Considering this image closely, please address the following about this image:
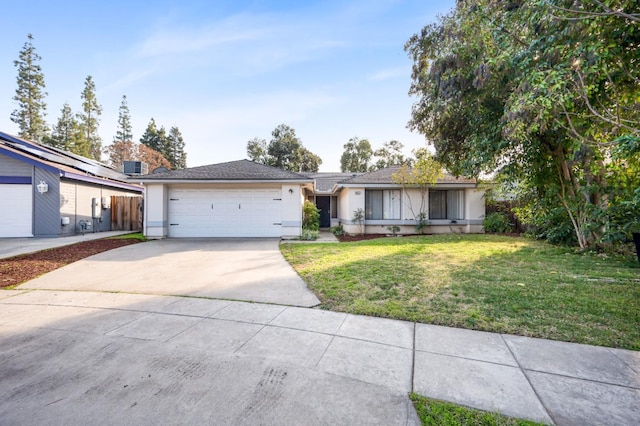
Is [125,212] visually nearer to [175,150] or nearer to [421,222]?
[421,222]

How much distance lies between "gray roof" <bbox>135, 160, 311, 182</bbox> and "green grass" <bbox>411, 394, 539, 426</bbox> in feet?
32.6

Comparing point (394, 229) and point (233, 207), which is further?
point (394, 229)

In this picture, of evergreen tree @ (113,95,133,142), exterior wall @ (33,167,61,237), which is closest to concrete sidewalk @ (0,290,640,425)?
exterior wall @ (33,167,61,237)

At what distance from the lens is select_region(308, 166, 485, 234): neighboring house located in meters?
13.7

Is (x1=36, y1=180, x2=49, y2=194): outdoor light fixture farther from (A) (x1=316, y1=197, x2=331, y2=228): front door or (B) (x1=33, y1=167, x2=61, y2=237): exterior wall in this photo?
(A) (x1=316, y1=197, x2=331, y2=228): front door

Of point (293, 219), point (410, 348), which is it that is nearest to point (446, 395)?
point (410, 348)

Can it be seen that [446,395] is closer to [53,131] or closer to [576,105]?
[576,105]

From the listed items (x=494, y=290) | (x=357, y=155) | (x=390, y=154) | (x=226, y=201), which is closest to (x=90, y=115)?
(x=357, y=155)

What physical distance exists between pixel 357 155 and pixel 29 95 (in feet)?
112

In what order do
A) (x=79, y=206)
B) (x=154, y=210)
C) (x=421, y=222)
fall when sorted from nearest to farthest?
(x=154, y=210) < (x=79, y=206) < (x=421, y=222)

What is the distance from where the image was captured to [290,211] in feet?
38.3

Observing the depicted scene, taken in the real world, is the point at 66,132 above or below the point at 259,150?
above

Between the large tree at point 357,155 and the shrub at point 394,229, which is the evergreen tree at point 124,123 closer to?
the large tree at point 357,155

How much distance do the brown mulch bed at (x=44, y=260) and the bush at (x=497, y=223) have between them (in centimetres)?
1565
